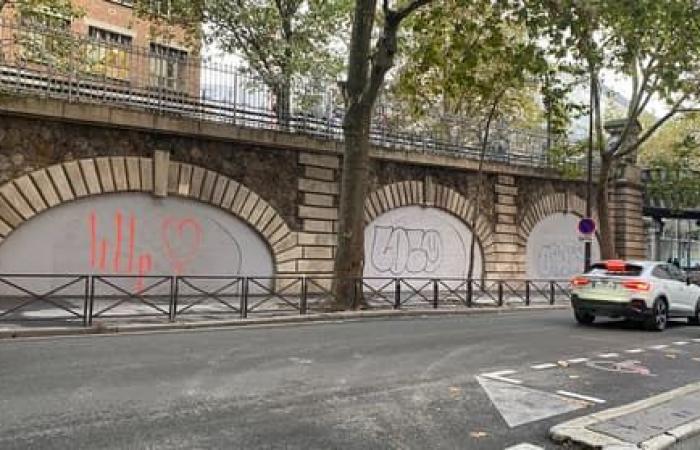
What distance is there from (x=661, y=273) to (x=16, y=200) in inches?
577

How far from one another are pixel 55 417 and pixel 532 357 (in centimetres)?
705

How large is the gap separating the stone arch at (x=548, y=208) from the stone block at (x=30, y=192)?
17353 mm

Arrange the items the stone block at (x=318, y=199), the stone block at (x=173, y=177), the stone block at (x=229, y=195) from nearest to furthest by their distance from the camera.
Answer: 1. the stone block at (x=173, y=177)
2. the stone block at (x=229, y=195)
3. the stone block at (x=318, y=199)

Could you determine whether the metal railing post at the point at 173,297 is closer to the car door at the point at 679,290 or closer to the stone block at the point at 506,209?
the car door at the point at 679,290

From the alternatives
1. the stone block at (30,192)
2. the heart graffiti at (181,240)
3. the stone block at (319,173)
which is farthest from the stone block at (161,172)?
the stone block at (319,173)

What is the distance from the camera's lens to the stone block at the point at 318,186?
20.4 meters

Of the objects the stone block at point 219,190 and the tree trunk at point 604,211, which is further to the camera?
the tree trunk at point 604,211

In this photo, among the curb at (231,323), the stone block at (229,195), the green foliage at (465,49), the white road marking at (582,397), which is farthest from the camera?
the stone block at (229,195)

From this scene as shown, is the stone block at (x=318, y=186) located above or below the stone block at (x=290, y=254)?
above

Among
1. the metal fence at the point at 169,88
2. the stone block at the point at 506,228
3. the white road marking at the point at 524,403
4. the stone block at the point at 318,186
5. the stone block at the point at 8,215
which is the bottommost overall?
the white road marking at the point at 524,403

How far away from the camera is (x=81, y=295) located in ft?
53.9

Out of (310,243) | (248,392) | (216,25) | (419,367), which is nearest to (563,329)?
(419,367)

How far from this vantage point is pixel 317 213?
2072 cm

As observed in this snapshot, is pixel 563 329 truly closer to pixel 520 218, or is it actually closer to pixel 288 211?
pixel 288 211
